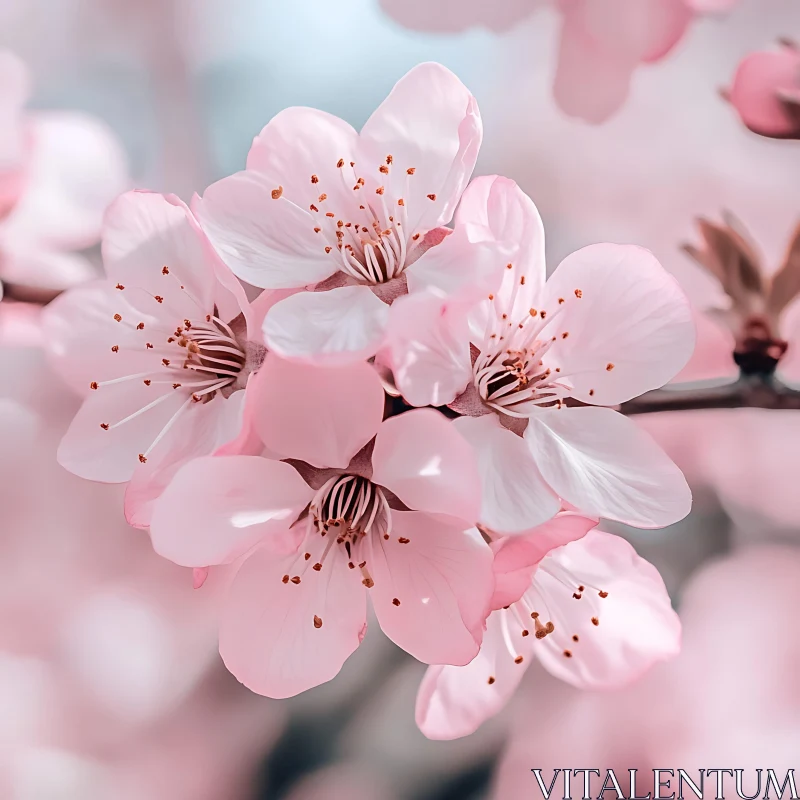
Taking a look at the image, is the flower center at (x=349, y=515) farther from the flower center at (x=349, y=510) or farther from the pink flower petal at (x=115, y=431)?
the pink flower petal at (x=115, y=431)

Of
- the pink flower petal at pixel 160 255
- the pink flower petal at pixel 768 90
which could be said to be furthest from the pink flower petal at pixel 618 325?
the pink flower petal at pixel 768 90

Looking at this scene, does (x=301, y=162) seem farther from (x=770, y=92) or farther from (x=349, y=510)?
(x=770, y=92)

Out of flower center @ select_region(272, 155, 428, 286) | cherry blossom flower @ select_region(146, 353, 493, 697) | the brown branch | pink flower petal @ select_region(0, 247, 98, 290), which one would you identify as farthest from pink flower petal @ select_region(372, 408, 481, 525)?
pink flower petal @ select_region(0, 247, 98, 290)

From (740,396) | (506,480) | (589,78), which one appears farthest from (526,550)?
(589,78)

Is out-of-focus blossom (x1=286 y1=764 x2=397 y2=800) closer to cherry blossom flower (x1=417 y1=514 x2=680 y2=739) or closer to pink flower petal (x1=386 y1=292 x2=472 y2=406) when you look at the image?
cherry blossom flower (x1=417 y1=514 x2=680 y2=739)

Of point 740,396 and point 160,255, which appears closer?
point 160,255

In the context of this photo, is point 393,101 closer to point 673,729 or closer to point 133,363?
point 133,363
